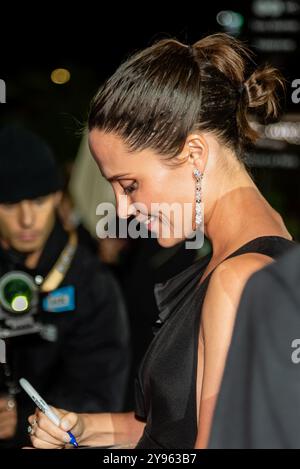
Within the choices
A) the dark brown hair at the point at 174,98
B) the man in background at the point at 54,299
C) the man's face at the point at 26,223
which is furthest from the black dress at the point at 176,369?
the man's face at the point at 26,223

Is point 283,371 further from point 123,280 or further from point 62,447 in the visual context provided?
point 123,280

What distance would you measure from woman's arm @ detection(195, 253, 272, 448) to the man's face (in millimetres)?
1532

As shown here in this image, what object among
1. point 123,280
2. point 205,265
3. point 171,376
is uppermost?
point 205,265

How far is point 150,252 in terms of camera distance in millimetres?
3154

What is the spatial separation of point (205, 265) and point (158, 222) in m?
0.14

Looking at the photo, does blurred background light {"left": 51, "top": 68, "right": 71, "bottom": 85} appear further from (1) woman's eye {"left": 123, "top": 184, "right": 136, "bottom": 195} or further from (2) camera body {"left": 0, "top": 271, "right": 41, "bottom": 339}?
(1) woman's eye {"left": 123, "top": 184, "right": 136, "bottom": 195}

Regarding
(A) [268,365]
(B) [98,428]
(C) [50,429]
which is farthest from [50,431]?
(A) [268,365]

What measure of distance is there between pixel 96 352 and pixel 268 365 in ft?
6.55

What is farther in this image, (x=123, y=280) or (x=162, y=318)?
(x=123, y=280)

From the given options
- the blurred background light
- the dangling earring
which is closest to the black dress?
the dangling earring

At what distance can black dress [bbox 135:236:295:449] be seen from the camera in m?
1.28

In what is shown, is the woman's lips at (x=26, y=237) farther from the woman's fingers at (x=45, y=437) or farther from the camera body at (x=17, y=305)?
the woman's fingers at (x=45, y=437)

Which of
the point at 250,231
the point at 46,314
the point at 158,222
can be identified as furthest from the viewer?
the point at 46,314

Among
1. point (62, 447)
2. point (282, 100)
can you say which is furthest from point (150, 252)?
point (62, 447)
